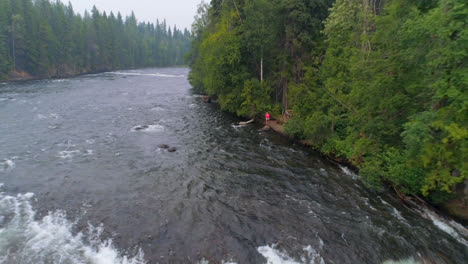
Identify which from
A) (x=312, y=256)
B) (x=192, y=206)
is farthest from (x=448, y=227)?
(x=192, y=206)

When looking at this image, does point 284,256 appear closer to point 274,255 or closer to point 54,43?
point 274,255

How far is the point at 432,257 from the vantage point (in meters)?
11.2

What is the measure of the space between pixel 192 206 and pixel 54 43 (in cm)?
8846

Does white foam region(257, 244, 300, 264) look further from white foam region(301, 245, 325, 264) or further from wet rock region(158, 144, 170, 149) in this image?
wet rock region(158, 144, 170, 149)

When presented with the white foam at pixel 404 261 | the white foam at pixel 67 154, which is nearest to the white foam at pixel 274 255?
the white foam at pixel 404 261

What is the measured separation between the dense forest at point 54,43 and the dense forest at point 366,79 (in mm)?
29322

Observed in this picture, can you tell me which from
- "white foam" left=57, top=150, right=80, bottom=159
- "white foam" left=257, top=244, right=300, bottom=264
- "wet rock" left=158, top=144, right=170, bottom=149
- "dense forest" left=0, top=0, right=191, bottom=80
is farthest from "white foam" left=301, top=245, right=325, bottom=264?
"dense forest" left=0, top=0, right=191, bottom=80

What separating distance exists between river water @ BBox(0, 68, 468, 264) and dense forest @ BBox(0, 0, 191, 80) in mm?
42364

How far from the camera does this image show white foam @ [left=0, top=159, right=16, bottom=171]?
18.2 meters

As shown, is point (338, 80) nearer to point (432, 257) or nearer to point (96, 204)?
point (432, 257)

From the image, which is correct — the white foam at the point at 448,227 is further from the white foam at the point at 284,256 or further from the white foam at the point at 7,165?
the white foam at the point at 7,165

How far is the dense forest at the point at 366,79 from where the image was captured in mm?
11672

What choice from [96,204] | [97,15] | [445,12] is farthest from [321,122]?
[97,15]

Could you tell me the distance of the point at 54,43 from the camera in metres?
81.4
